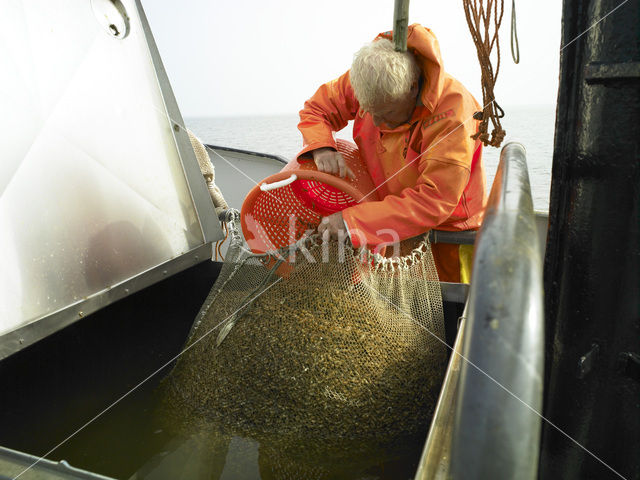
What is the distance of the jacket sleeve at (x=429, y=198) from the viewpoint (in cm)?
172

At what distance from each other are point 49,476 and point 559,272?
1364mm

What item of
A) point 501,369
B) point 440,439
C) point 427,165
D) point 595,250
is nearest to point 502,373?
point 501,369

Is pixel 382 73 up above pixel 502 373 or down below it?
above

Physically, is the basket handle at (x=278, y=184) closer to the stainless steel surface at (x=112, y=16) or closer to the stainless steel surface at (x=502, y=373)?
the stainless steel surface at (x=112, y=16)

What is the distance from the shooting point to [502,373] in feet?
1.60

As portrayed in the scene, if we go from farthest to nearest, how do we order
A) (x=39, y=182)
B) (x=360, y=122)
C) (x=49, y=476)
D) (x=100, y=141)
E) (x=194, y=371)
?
(x=360, y=122) < (x=100, y=141) < (x=194, y=371) < (x=39, y=182) < (x=49, y=476)

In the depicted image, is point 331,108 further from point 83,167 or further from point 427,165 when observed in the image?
point 83,167

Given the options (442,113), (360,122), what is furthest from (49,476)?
(360,122)

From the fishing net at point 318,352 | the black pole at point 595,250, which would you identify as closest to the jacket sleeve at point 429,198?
the fishing net at point 318,352

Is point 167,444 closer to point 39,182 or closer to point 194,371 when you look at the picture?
point 194,371

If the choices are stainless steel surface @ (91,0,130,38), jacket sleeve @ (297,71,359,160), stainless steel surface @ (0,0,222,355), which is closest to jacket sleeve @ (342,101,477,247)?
jacket sleeve @ (297,71,359,160)

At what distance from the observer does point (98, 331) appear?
5.76 feet

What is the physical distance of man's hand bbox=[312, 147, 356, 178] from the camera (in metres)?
2.03

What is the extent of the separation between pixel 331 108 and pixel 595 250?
1.61 metres
